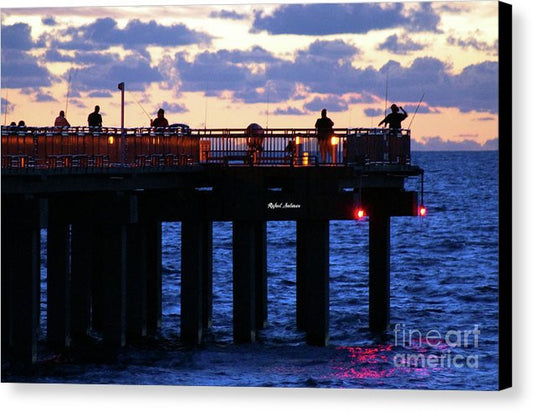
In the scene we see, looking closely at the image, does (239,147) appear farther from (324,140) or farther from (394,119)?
(394,119)

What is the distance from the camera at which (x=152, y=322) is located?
48156mm

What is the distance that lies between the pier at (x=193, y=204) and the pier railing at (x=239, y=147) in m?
0.03

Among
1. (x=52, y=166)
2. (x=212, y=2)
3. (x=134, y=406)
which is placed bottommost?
(x=134, y=406)

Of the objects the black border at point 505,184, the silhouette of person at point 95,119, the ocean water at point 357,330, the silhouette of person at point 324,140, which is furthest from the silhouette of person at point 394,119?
the black border at point 505,184

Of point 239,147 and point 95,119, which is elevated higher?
point 95,119

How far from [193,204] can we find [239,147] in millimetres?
1654

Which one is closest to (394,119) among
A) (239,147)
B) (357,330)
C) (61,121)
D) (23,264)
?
(239,147)

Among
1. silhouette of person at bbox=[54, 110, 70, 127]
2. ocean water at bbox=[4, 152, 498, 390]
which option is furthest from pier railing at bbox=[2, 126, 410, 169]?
ocean water at bbox=[4, 152, 498, 390]

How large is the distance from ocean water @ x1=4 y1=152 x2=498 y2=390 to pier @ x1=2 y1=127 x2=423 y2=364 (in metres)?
1.02

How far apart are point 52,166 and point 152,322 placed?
9114mm

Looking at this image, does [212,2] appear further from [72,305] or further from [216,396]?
[72,305]

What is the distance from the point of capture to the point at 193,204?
44.6 metres

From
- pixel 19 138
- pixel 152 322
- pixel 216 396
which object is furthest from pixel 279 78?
pixel 216 396

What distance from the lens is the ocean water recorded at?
131 feet
